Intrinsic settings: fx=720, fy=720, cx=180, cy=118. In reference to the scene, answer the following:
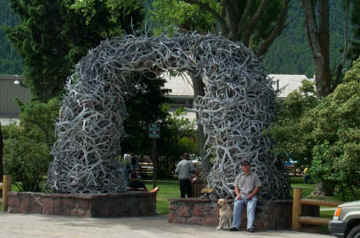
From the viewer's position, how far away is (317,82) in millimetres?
21000

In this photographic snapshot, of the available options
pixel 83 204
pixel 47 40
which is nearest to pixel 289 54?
pixel 47 40

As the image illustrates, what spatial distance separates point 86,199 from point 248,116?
440 cm

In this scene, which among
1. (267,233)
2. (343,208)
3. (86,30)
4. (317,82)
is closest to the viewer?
(343,208)

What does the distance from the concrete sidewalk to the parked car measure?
2.14 metres

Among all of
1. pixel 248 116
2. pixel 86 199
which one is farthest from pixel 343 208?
pixel 86 199

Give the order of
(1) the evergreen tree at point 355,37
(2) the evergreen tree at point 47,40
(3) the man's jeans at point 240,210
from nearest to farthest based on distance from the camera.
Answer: (3) the man's jeans at point 240,210
(1) the evergreen tree at point 355,37
(2) the evergreen tree at point 47,40

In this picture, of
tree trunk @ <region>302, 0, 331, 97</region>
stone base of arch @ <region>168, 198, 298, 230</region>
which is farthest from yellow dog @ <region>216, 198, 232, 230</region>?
tree trunk @ <region>302, 0, 331, 97</region>

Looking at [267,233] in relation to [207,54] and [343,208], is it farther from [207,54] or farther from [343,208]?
[207,54]

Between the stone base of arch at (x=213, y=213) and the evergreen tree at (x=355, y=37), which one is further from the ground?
the evergreen tree at (x=355, y=37)

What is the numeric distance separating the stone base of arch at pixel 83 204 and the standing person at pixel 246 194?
149 inches

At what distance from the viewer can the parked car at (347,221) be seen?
37.6 feet

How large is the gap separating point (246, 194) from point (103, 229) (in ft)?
9.77

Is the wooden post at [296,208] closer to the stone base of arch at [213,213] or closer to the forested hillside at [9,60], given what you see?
the stone base of arch at [213,213]

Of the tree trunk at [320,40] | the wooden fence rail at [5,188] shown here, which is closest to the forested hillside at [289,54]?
the tree trunk at [320,40]
